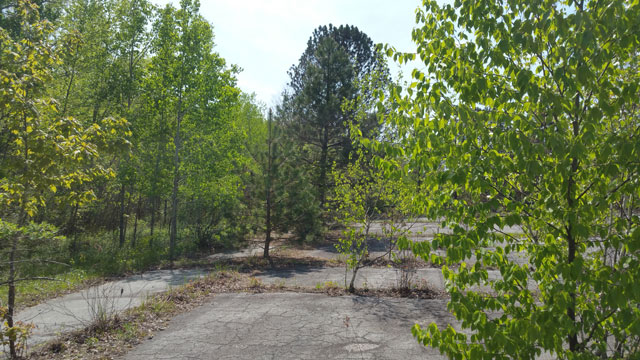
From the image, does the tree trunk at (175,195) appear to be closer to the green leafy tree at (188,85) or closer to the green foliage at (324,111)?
the green leafy tree at (188,85)

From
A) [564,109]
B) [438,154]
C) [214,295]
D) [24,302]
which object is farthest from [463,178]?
[24,302]

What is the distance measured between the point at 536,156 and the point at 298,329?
5166mm

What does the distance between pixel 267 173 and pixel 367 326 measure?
8165 millimetres

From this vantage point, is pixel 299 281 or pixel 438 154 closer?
pixel 438 154

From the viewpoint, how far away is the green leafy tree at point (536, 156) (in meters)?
2.17

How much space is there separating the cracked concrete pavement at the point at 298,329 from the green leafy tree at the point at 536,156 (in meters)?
3.17

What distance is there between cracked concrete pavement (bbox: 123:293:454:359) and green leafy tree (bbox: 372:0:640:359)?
10.4 ft

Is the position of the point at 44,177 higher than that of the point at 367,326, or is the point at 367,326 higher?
the point at 44,177

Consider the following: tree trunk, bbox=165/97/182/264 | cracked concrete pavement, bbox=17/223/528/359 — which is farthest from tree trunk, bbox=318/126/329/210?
cracked concrete pavement, bbox=17/223/528/359

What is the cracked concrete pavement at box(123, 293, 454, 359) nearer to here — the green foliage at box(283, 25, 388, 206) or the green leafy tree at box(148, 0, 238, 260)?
the green leafy tree at box(148, 0, 238, 260)

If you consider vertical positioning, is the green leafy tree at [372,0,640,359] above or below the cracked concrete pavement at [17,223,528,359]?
above

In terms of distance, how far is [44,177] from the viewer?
177 inches

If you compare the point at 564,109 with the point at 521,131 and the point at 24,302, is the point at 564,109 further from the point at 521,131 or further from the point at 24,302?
the point at 24,302

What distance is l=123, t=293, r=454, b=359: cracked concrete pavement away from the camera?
17.7ft
